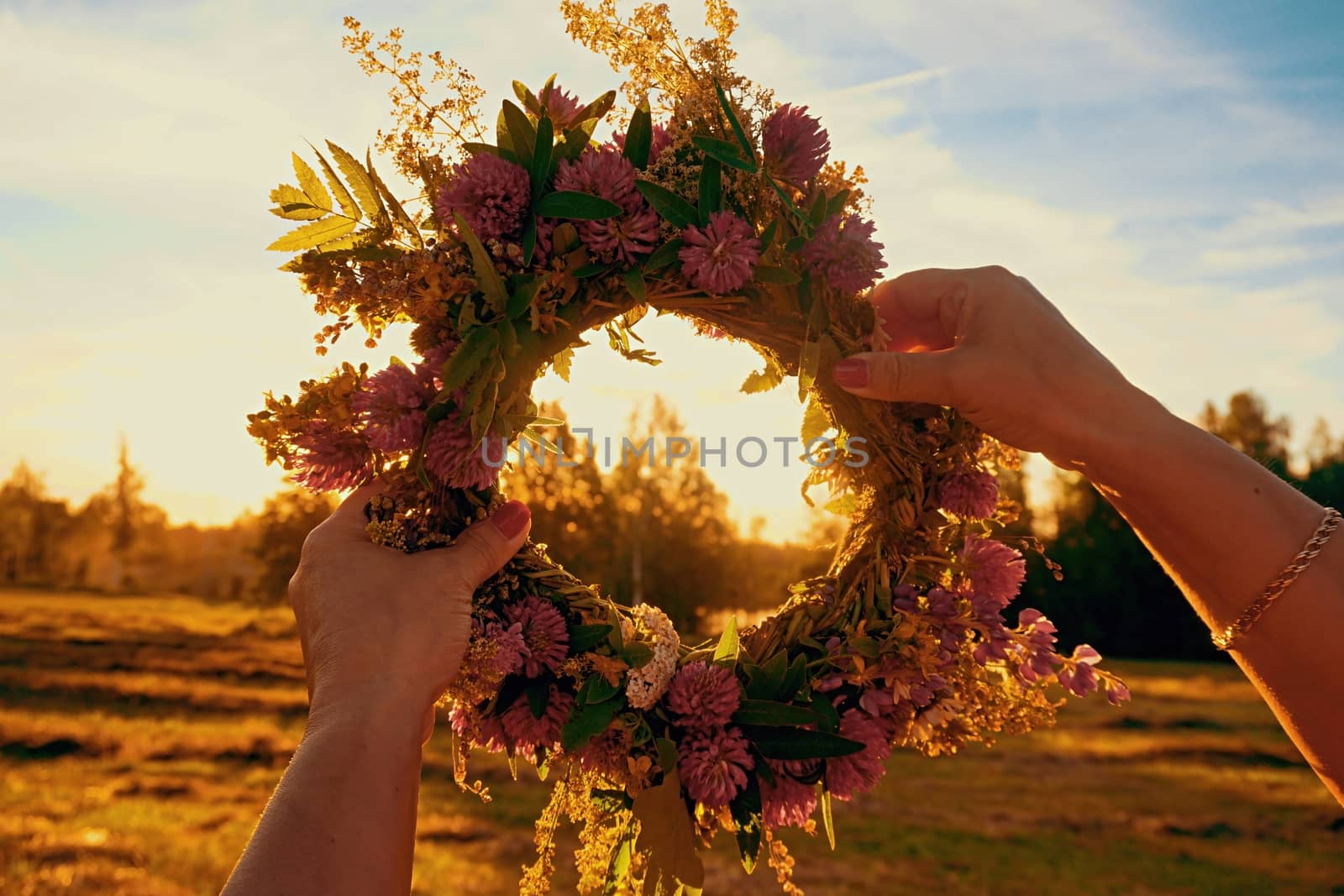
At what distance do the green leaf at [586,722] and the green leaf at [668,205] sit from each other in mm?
1140

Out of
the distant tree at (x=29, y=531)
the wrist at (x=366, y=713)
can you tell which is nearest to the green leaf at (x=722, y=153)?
the wrist at (x=366, y=713)

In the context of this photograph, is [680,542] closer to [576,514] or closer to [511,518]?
[576,514]

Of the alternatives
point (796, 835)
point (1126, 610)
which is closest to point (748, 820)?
point (796, 835)

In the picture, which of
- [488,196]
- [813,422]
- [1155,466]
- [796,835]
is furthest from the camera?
[796,835]

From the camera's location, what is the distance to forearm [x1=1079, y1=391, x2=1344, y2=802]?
186 centimetres

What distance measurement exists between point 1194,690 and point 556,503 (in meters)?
12.9

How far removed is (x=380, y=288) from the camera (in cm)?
205

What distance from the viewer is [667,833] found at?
6.70 feet

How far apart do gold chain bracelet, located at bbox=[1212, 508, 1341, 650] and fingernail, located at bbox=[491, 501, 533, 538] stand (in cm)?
159

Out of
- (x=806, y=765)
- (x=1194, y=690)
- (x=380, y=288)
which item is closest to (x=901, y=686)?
(x=806, y=765)

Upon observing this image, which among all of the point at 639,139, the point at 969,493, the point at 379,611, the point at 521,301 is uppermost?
the point at 639,139

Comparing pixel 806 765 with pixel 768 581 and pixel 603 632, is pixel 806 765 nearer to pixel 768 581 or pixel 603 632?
pixel 603 632

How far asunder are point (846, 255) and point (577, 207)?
0.66 m

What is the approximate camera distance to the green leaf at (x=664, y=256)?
2.14m
